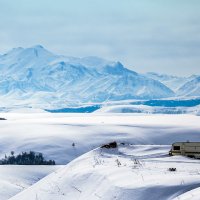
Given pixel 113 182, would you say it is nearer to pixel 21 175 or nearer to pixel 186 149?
pixel 186 149

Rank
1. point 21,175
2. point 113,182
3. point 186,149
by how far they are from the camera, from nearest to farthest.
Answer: point 113,182
point 186,149
point 21,175

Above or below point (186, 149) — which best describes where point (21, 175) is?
below

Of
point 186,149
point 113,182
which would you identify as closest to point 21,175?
point 186,149

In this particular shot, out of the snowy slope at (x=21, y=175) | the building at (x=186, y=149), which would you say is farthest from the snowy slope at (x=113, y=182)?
the snowy slope at (x=21, y=175)

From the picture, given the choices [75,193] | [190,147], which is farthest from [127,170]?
[190,147]

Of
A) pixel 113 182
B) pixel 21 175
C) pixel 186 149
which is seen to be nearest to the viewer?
pixel 113 182

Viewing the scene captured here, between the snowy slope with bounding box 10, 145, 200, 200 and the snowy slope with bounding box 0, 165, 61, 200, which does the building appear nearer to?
the snowy slope with bounding box 10, 145, 200, 200

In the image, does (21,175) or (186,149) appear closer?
(186,149)

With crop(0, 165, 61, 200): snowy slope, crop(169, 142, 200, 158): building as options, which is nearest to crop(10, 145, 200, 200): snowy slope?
crop(169, 142, 200, 158): building

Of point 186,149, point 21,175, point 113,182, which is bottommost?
point 21,175

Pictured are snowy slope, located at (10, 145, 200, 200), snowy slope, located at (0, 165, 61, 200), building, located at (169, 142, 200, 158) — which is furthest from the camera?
snowy slope, located at (0, 165, 61, 200)

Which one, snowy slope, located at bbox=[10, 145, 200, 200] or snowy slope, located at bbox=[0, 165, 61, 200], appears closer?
snowy slope, located at bbox=[10, 145, 200, 200]

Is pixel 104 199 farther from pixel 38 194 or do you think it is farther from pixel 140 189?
pixel 38 194
